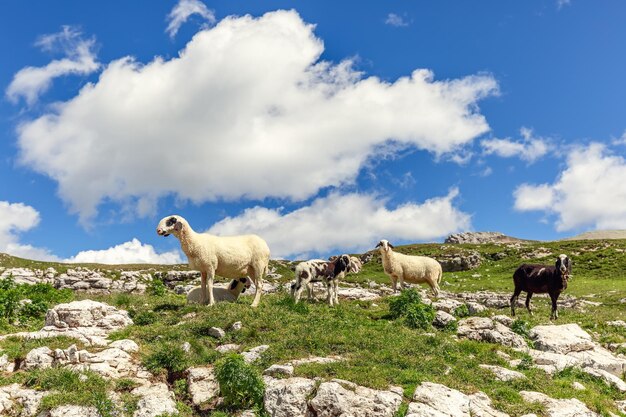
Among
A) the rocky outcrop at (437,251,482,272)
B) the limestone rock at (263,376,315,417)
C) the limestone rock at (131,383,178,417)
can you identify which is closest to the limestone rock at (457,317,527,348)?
the limestone rock at (263,376,315,417)

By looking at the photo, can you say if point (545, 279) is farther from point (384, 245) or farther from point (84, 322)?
point (84, 322)

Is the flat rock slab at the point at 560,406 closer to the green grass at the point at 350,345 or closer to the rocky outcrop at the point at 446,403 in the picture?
the green grass at the point at 350,345

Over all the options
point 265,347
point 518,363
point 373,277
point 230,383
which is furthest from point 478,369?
point 373,277

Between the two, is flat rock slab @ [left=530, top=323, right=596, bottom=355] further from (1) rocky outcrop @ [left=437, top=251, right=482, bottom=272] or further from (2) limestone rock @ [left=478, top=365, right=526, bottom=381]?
(1) rocky outcrop @ [left=437, top=251, right=482, bottom=272]

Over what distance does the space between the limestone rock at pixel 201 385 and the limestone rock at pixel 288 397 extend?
1711 millimetres

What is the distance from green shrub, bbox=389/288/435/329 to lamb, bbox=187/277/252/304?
25.1 feet

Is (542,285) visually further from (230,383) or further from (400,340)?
(230,383)

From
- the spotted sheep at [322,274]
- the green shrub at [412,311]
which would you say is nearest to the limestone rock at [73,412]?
the spotted sheep at [322,274]

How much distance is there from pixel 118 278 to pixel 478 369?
48762 mm

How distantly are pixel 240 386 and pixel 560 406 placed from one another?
8.58 metres

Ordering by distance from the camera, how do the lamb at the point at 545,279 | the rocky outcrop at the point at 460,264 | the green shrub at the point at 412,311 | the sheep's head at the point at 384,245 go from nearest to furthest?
1. the green shrub at the point at 412,311
2. the lamb at the point at 545,279
3. the sheep's head at the point at 384,245
4. the rocky outcrop at the point at 460,264

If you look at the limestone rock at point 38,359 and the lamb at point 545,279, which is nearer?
the limestone rock at point 38,359

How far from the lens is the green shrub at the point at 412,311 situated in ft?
67.1

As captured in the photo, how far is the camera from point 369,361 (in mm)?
14812
